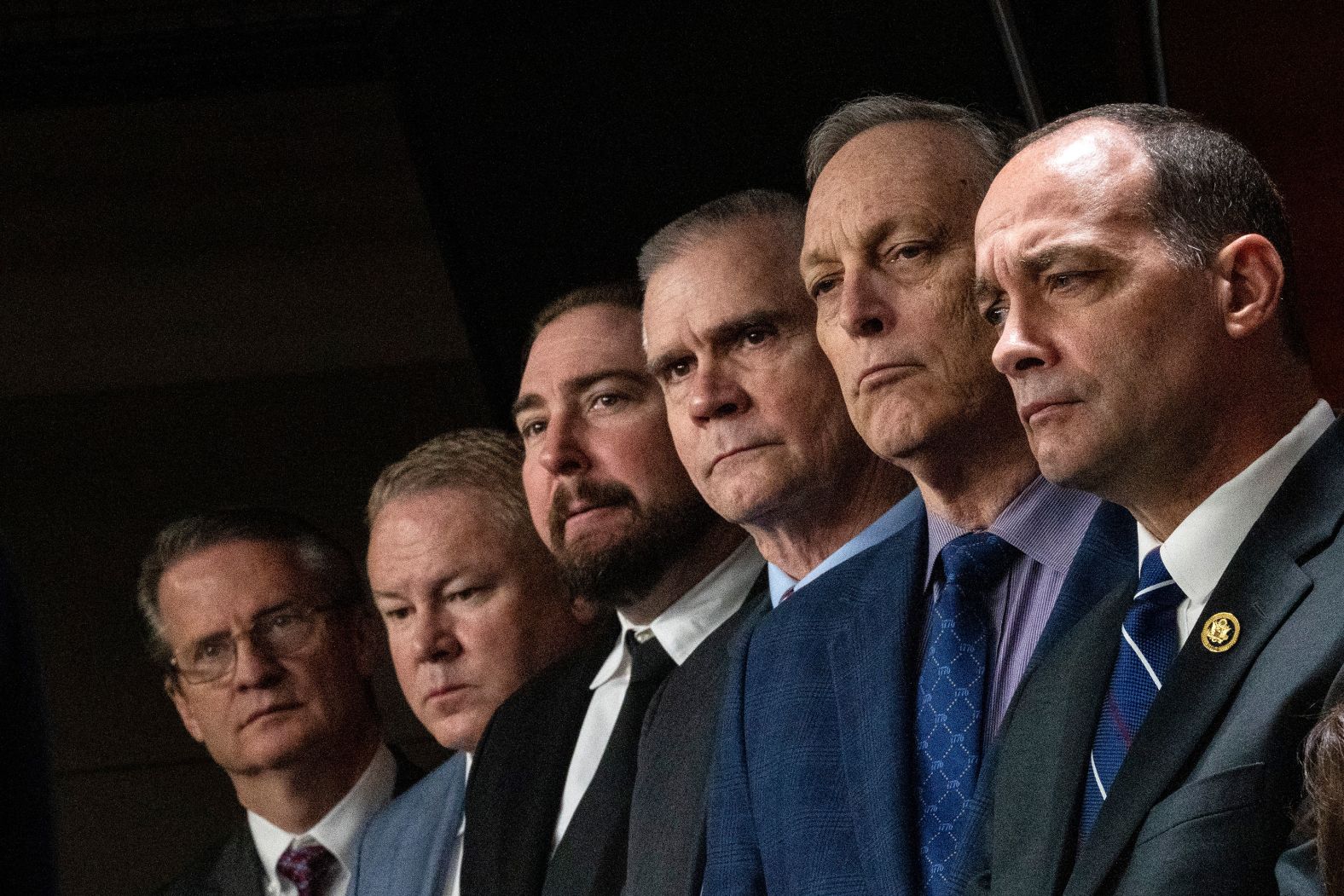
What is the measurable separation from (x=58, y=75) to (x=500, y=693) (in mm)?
1413

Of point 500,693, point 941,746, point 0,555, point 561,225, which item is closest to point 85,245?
point 561,225

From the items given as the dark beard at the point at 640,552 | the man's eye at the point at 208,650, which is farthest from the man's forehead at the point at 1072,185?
the man's eye at the point at 208,650

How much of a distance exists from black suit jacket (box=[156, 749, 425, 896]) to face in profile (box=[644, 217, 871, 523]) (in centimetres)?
95

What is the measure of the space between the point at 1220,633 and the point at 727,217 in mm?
1168

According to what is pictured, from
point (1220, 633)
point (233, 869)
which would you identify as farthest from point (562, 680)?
point (1220, 633)

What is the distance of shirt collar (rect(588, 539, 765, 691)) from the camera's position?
7.71 feet

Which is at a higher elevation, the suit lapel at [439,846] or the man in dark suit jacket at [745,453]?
the man in dark suit jacket at [745,453]

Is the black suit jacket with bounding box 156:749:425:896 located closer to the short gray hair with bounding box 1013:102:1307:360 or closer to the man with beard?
the man with beard

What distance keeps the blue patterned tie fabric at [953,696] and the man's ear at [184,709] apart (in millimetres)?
1662

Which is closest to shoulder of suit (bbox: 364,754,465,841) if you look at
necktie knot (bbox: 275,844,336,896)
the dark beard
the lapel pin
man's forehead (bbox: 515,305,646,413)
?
necktie knot (bbox: 275,844,336,896)

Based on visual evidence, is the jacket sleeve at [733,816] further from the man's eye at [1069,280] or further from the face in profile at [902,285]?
the man's eye at [1069,280]

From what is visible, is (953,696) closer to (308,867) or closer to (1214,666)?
(1214,666)

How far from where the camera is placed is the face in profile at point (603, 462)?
2.42 m

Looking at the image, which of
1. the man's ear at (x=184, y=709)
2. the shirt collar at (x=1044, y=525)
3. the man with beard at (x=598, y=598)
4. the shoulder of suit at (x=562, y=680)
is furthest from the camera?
the man's ear at (x=184, y=709)
